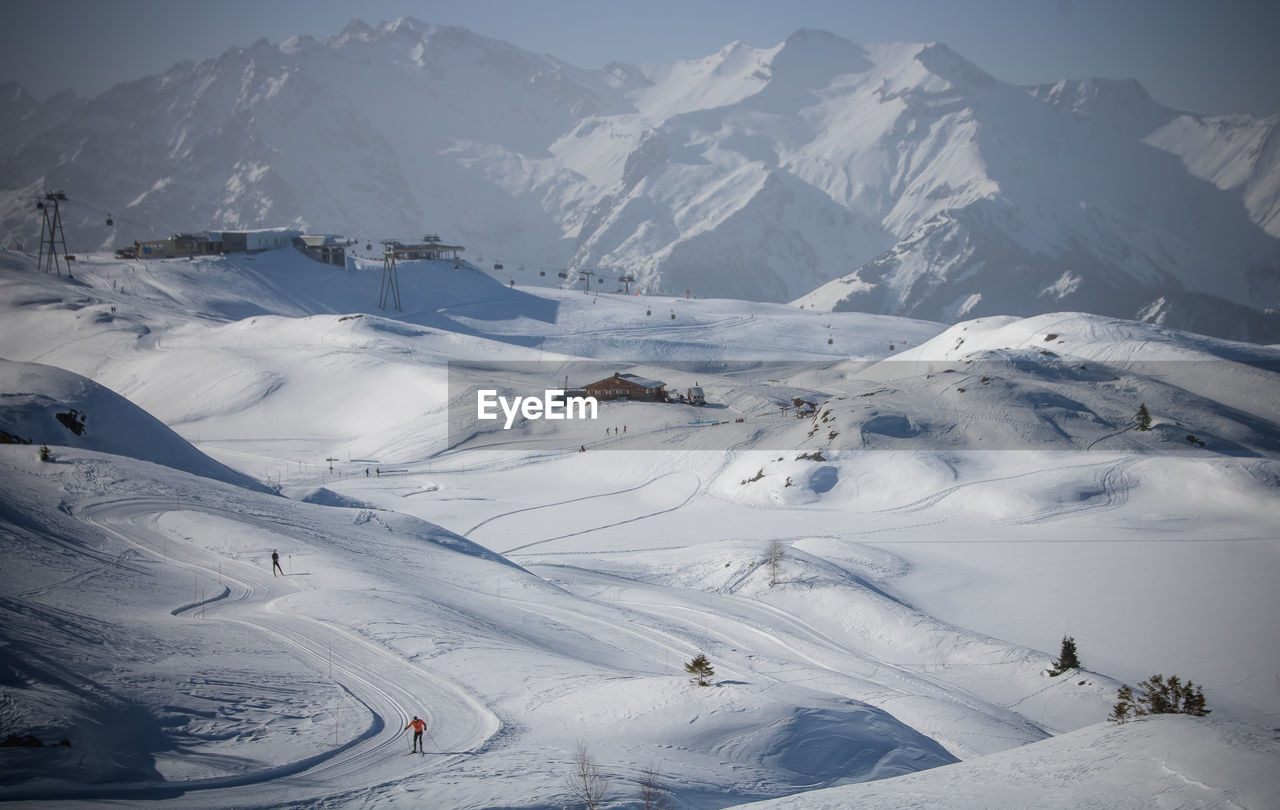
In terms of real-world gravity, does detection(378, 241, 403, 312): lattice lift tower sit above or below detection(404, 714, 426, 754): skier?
above

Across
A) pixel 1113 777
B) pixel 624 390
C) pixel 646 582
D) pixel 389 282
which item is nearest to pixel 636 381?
pixel 624 390

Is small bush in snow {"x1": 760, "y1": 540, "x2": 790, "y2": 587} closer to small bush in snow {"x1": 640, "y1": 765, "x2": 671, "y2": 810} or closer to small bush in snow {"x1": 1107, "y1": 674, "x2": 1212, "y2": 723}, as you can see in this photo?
small bush in snow {"x1": 1107, "y1": 674, "x2": 1212, "y2": 723}

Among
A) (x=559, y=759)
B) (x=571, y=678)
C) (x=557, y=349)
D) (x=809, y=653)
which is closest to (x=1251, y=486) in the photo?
(x=809, y=653)

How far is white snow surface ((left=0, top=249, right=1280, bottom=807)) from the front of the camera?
18.9 metres

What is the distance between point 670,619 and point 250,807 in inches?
788

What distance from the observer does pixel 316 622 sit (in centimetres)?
2717

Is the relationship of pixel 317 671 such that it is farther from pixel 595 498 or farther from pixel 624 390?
pixel 624 390

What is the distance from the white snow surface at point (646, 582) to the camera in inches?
745

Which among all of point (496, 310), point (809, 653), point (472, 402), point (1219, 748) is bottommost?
point (809, 653)

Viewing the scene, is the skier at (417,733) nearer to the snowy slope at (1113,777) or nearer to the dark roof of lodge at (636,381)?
the snowy slope at (1113,777)

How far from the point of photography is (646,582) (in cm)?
4222

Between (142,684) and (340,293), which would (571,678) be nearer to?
(142,684)

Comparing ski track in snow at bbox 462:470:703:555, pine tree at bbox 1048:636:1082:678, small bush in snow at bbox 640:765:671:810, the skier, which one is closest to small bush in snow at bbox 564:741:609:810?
small bush in snow at bbox 640:765:671:810

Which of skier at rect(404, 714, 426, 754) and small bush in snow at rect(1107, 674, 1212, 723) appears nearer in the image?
skier at rect(404, 714, 426, 754)
